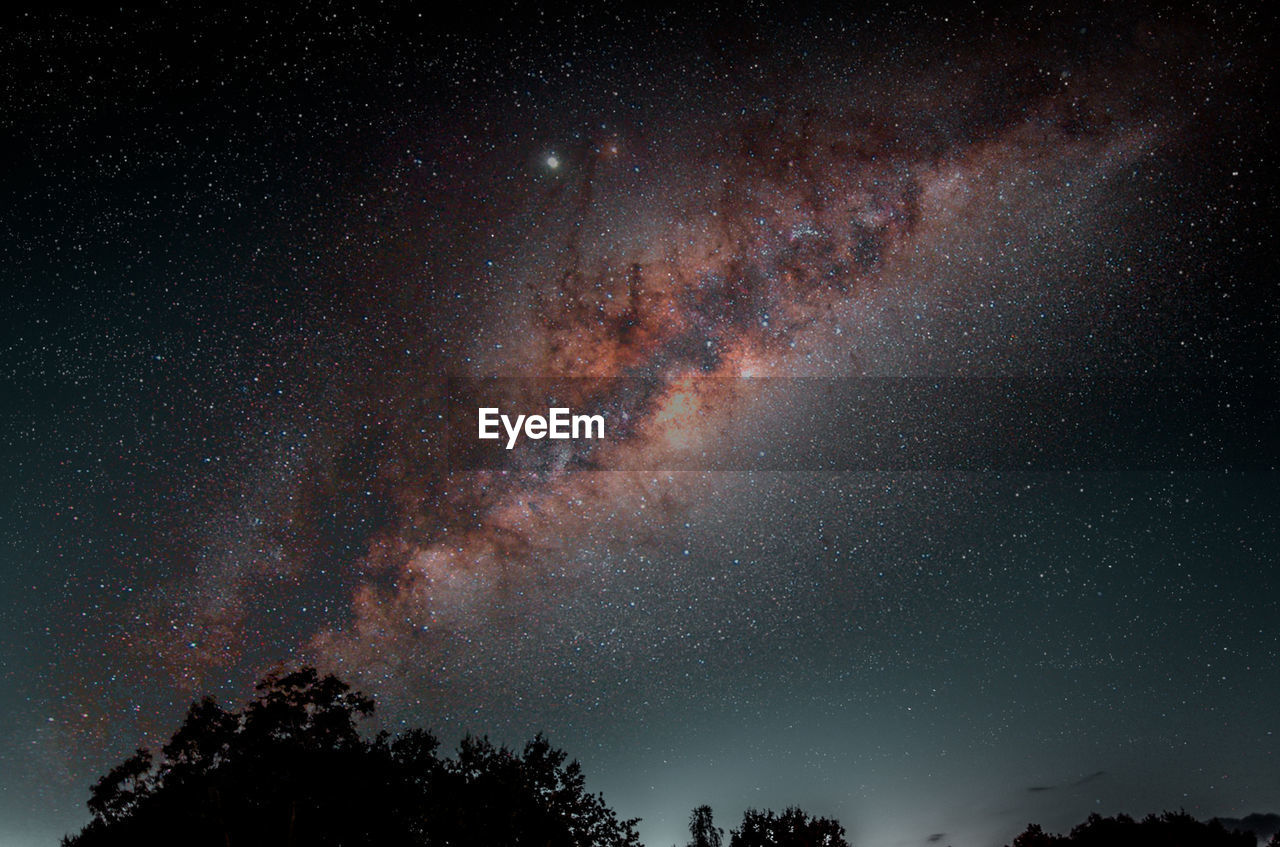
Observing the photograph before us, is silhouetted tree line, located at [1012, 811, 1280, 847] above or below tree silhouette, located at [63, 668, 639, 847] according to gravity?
below

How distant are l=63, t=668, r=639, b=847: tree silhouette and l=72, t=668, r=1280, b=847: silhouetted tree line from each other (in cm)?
3

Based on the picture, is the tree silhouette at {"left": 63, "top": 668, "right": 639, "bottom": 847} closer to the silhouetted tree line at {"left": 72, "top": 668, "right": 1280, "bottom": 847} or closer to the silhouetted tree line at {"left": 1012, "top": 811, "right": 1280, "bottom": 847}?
the silhouetted tree line at {"left": 72, "top": 668, "right": 1280, "bottom": 847}

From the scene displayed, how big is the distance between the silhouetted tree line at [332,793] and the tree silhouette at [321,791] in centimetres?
3

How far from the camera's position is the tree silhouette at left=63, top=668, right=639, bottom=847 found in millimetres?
18328

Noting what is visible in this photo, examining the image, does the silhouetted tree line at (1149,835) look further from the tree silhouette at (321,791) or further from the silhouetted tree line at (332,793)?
the tree silhouette at (321,791)

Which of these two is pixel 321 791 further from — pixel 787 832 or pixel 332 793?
pixel 787 832

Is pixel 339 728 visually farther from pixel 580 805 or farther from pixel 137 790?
pixel 580 805

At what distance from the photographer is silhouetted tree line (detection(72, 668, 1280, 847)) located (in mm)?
18359

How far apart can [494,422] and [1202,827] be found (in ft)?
86.3

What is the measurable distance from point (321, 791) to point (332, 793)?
11.6 inches

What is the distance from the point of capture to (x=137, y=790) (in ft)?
67.8

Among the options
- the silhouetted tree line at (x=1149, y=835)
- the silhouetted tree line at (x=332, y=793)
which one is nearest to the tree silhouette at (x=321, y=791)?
the silhouetted tree line at (x=332, y=793)

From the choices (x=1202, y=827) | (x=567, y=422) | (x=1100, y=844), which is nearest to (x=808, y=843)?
(x=1100, y=844)

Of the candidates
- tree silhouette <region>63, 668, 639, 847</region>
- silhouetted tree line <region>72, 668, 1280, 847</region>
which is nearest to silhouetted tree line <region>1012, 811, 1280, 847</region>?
silhouetted tree line <region>72, 668, 1280, 847</region>
